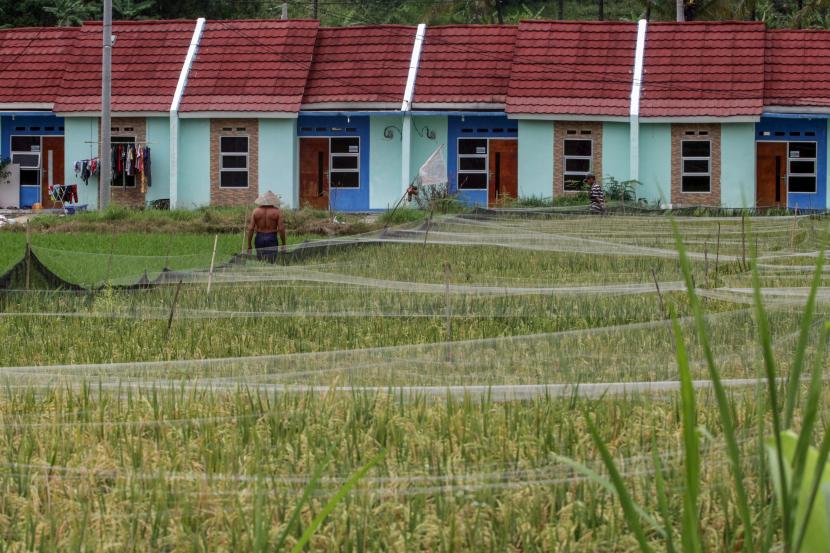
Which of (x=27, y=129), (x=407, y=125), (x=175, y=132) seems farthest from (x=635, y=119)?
(x=27, y=129)

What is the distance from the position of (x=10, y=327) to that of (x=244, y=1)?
123 ft

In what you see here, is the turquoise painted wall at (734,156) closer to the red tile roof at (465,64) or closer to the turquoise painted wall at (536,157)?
the turquoise painted wall at (536,157)

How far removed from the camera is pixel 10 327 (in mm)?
12156

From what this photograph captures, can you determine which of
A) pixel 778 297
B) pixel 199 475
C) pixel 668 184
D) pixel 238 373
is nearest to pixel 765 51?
pixel 668 184

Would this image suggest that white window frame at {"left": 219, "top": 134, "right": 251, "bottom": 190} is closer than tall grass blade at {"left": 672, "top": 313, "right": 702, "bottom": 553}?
No

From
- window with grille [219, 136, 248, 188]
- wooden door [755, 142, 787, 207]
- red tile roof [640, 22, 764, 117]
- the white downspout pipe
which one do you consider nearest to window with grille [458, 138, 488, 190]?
the white downspout pipe

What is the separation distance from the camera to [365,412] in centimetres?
697

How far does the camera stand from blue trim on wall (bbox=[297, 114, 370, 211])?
33375 millimetres

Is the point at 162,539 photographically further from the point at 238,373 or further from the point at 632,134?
the point at 632,134

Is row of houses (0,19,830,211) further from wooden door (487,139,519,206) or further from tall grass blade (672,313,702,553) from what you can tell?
tall grass blade (672,313,702,553)

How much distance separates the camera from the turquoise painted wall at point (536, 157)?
32375 mm

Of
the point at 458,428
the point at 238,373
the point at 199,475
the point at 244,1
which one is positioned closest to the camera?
the point at 199,475

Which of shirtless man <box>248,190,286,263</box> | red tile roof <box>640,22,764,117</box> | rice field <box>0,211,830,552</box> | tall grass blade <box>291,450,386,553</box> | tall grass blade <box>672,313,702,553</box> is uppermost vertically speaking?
red tile roof <box>640,22,764,117</box>

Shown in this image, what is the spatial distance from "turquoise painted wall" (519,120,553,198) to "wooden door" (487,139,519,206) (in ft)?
1.93
